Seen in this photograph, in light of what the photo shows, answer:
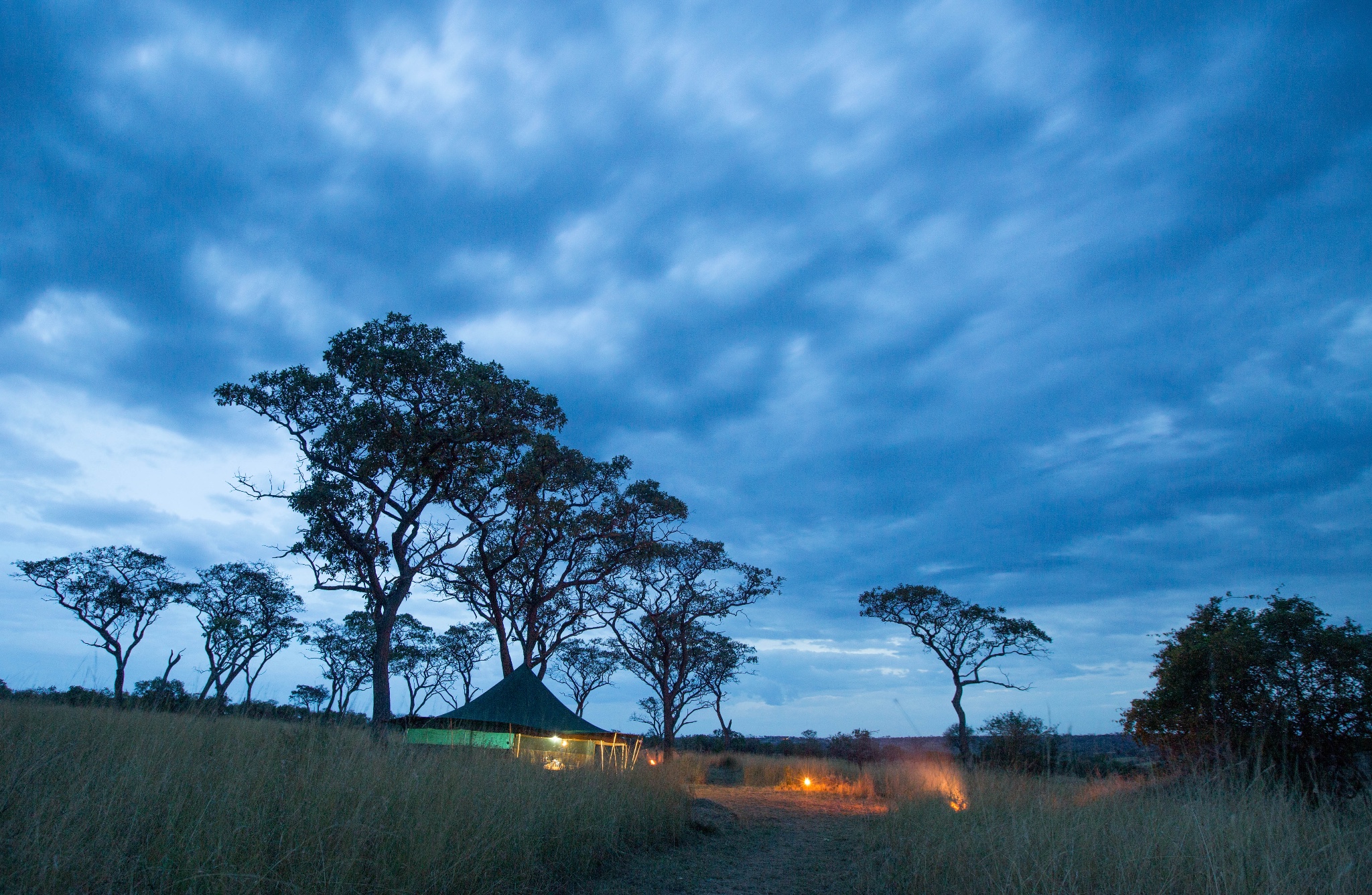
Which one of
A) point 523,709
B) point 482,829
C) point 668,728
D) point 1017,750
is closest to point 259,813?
point 482,829

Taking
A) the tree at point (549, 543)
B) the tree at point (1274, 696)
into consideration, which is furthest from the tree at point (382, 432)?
the tree at point (1274, 696)

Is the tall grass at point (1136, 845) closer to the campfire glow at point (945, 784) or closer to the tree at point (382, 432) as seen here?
the campfire glow at point (945, 784)

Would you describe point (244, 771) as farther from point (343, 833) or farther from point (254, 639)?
point (254, 639)

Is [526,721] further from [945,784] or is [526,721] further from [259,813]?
[259,813]

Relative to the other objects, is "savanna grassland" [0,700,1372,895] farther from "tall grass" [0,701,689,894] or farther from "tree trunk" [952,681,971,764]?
"tree trunk" [952,681,971,764]

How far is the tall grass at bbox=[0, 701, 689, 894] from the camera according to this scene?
334 cm

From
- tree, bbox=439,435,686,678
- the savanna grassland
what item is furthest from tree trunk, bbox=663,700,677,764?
the savanna grassland

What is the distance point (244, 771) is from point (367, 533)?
37.7ft

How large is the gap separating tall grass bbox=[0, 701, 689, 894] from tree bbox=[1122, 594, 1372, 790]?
734cm

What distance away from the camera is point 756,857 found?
28.0ft

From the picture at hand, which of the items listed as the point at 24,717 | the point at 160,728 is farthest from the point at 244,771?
the point at 24,717

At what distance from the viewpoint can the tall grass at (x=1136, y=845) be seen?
392cm

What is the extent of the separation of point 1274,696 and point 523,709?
45.6 ft

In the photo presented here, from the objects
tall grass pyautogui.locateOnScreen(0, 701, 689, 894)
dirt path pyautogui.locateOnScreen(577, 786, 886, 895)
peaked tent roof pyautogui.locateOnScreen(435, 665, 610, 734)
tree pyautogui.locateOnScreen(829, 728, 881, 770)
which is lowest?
tree pyautogui.locateOnScreen(829, 728, 881, 770)
